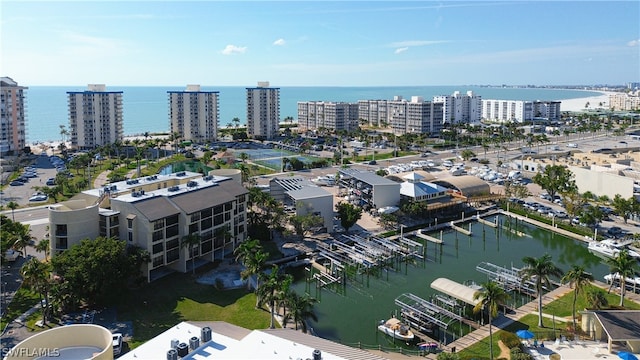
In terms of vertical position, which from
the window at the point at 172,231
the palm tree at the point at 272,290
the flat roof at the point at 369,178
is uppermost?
the flat roof at the point at 369,178

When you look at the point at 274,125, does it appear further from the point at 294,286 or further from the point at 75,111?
the point at 294,286

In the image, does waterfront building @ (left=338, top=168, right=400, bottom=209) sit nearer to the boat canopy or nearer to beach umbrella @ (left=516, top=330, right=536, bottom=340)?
the boat canopy

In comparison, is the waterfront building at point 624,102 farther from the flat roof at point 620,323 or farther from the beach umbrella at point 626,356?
the beach umbrella at point 626,356

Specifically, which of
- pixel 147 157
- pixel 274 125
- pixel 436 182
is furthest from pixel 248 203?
pixel 274 125

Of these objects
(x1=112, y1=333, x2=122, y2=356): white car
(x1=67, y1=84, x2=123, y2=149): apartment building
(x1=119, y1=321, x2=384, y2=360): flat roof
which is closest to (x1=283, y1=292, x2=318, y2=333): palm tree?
(x1=119, y1=321, x2=384, y2=360): flat roof

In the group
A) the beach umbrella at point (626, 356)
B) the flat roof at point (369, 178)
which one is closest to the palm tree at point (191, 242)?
the flat roof at point (369, 178)

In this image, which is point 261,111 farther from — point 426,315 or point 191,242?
point 426,315
